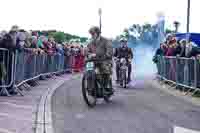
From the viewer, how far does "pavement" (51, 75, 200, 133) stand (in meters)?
8.94

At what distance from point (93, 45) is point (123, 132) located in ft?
15.5

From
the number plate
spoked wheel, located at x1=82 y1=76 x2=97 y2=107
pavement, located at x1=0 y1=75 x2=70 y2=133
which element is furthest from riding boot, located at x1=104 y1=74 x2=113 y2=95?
pavement, located at x1=0 y1=75 x2=70 y2=133

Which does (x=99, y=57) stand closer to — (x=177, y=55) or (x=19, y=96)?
(x=19, y=96)

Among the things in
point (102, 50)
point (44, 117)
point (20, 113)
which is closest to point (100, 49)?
point (102, 50)

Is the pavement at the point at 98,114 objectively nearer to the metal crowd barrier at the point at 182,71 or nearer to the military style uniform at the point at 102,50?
the military style uniform at the point at 102,50

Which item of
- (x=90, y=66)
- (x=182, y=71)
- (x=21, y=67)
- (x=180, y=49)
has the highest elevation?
(x=180, y=49)

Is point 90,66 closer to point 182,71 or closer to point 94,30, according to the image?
point 94,30

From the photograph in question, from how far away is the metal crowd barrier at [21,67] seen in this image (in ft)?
44.9

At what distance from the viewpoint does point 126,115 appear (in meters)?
10.6

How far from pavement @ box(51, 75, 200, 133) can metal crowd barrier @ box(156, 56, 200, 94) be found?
1.31 metres

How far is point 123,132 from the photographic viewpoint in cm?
852

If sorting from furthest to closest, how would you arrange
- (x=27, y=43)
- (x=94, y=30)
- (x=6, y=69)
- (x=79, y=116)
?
(x=27, y=43) < (x=6, y=69) < (x=94, y=30) < (x=79, y=116)

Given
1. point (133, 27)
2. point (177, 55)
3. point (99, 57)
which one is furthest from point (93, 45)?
point (133, 27)

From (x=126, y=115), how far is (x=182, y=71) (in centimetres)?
691
